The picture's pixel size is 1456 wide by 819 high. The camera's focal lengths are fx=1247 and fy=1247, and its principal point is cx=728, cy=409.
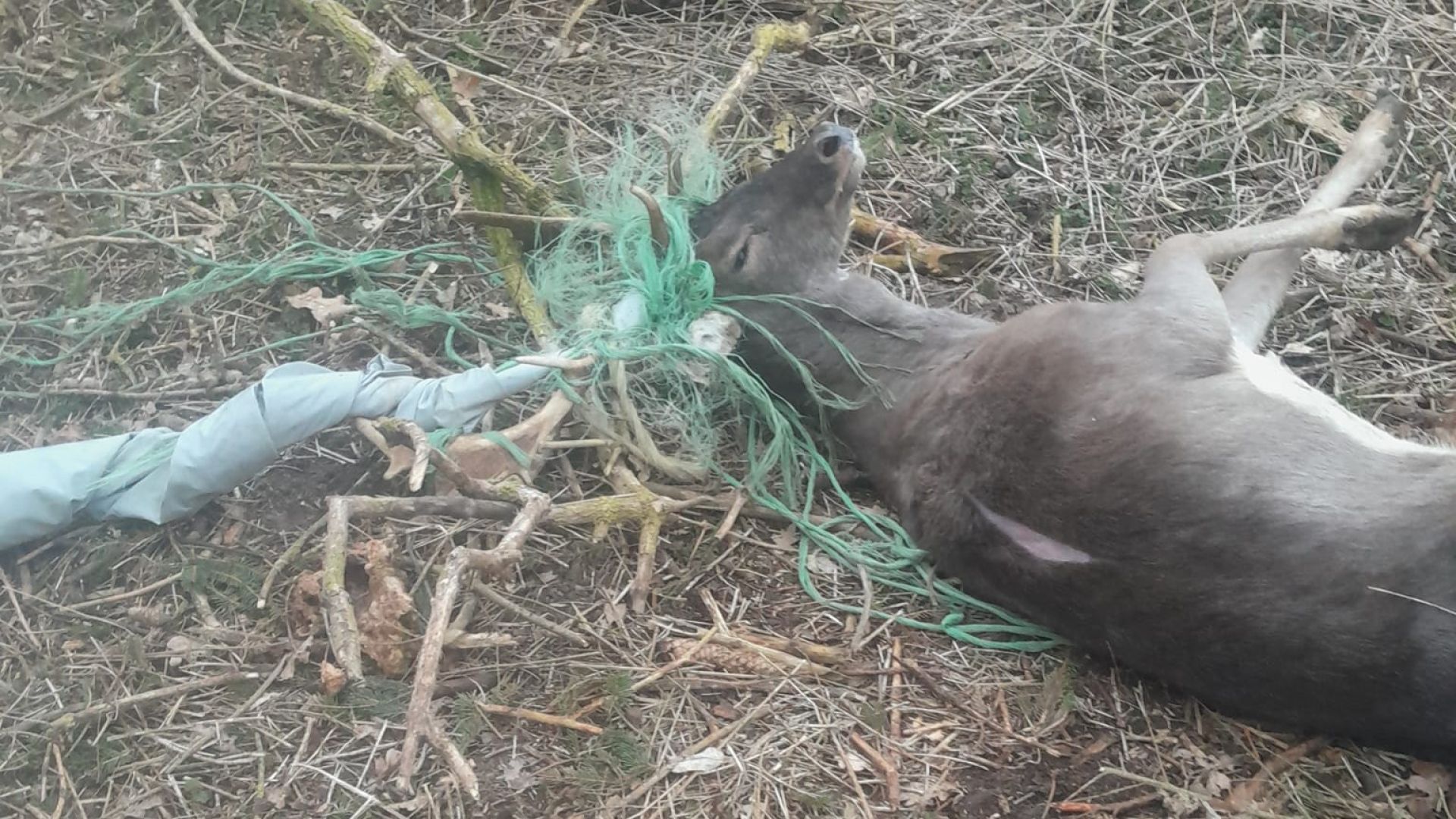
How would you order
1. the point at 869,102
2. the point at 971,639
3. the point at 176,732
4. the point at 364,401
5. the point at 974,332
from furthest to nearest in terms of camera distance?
1. the point at 869,102
2. the point at 974,332
3. the point at 364,401
4. the point at 971,639
5. the point at 176,732

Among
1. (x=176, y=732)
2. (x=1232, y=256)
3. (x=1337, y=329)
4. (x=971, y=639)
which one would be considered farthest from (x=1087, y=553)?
(x=176, y=732)

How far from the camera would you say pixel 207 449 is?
3549mm

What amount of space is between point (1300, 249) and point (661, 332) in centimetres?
227

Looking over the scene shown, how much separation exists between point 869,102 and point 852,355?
1.64m

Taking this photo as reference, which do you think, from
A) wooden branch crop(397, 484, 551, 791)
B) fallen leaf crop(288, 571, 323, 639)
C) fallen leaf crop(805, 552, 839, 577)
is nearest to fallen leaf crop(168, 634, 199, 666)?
fallen leaf crop(288, 571, 323, 639)

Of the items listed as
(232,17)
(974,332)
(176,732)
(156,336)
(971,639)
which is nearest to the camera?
(176,732)

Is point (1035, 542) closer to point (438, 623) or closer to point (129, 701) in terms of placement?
point (438, 623)

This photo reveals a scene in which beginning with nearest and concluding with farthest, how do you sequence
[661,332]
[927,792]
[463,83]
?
[927,792] → [661,332] → [463,83]

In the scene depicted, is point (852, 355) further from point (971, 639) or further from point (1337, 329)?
point (1337, 329)

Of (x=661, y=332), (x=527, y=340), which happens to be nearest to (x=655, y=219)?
(x=661, y=332)

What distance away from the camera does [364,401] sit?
372cm

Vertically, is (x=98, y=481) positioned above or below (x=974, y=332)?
below

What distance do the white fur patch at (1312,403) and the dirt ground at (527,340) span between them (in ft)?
1.84

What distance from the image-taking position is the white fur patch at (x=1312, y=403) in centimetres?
345
